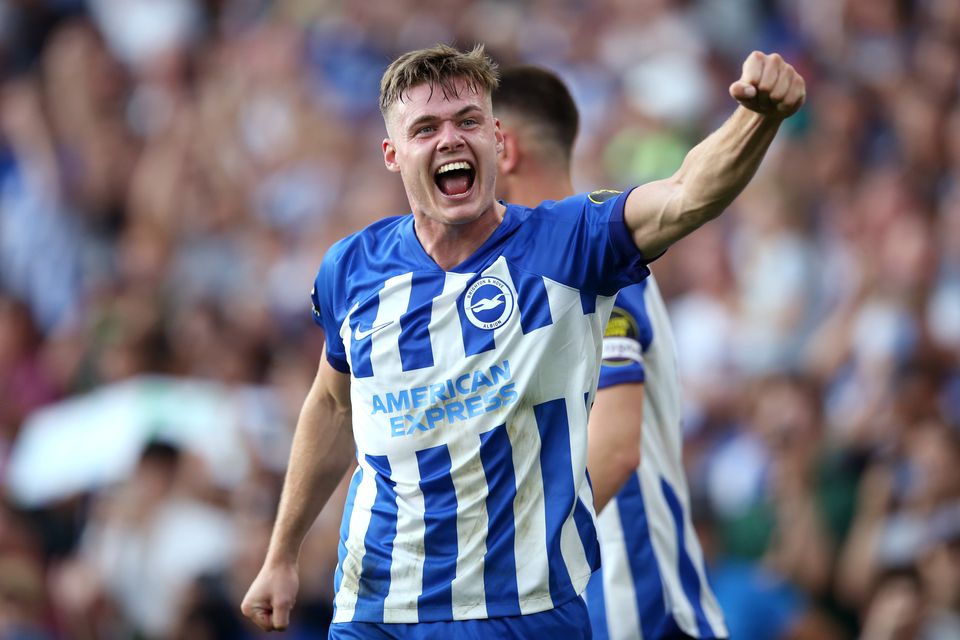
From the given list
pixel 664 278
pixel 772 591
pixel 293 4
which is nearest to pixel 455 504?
pixel 772 591

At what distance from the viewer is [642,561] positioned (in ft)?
15.3

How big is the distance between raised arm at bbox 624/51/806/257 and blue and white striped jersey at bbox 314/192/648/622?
10 centimetres

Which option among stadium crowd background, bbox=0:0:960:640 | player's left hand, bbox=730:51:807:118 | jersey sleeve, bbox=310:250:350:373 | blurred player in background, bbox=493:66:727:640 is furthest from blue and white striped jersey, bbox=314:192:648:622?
stadium crowd background, bbox=0:0:960:640

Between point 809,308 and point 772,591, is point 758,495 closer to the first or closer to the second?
point 772,591

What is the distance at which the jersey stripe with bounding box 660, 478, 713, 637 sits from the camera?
473 centimetres

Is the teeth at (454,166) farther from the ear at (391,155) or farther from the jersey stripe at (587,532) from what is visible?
the jersey stripe at (587,532)

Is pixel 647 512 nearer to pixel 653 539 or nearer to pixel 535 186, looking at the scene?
pixel 653 539

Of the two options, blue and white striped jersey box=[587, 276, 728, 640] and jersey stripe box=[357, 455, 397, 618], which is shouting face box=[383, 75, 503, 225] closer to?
jersey stripe box=[357, 455, 397, 618]

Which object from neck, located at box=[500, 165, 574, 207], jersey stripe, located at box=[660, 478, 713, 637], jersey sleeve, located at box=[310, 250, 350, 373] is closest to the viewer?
jersey sleeve, located at box=[310, 250, 350, 373]

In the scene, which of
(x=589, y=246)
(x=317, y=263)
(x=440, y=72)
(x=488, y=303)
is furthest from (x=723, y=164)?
(x=317, y=263)

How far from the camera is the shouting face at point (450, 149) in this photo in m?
3.74

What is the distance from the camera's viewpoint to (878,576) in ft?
23.7

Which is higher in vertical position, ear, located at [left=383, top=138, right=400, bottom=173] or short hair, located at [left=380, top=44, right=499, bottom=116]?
short hair, located at [left=380, top=44, right=499, bottom=116]

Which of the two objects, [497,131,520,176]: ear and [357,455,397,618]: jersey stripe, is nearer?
[357,455,397,618]: jersey stripe
